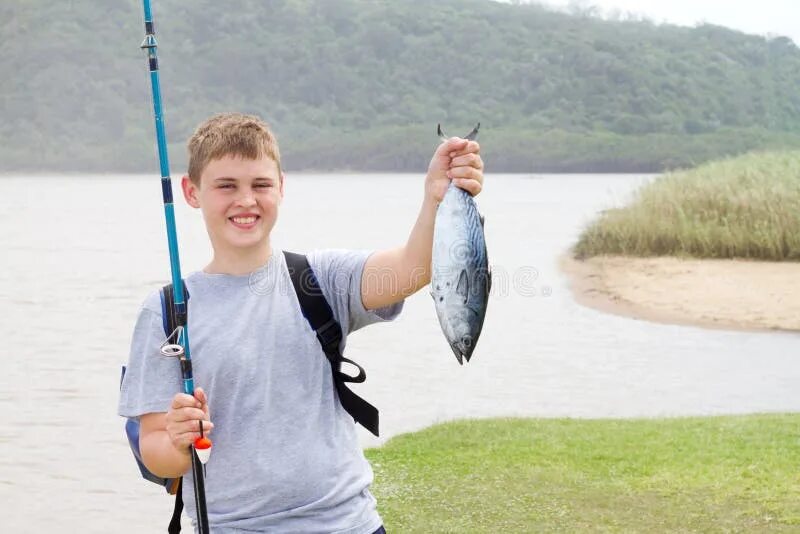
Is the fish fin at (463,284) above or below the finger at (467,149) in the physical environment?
below

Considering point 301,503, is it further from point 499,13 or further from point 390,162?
point 499,13

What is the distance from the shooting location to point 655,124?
10831 centimetres

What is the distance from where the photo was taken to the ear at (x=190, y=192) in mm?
2887

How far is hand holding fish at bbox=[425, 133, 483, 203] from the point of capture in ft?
8.23

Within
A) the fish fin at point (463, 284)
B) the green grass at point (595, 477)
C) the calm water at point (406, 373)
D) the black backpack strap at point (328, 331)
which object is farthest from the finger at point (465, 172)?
the calm water at point (406, 373)

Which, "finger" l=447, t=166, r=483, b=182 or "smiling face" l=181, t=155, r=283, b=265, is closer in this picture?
"finger" l=447, t=166, r=483, b=182

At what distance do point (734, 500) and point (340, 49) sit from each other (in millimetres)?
114905

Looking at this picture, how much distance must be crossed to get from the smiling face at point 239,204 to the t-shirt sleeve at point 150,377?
0.79 feet

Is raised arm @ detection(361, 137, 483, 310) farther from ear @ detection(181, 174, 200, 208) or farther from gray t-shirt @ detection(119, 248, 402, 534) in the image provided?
ear @ detection(181, 174, 200, 208)

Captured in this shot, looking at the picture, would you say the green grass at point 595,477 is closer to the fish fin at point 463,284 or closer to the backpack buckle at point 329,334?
the backpack buckle at point 329,334

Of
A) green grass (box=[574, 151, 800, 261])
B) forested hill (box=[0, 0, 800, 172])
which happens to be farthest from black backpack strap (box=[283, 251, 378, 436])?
forested hill (box=[0, 0, 800, 172])

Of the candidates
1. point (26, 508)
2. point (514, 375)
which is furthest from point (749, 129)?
point (26, 508)

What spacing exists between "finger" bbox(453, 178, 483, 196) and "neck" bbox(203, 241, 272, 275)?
1.88 feet

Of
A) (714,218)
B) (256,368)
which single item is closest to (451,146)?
(256,368)
